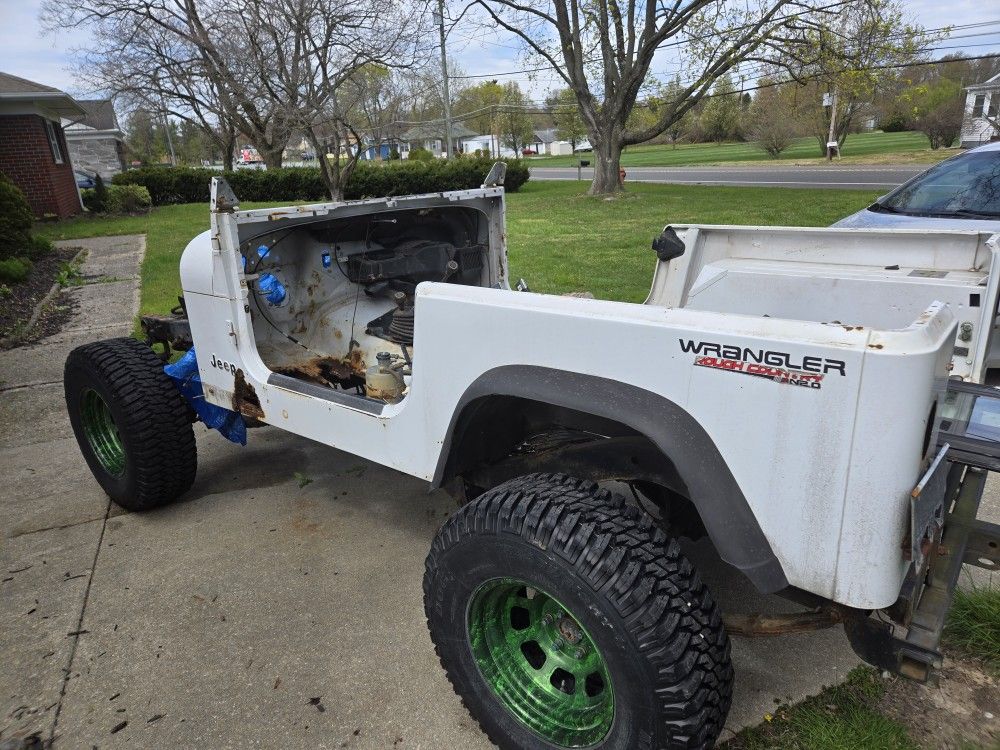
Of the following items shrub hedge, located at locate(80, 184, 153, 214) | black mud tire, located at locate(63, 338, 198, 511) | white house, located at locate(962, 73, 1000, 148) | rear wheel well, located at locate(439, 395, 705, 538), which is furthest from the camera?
white house, located at locate(962, 73, 1000, 148)

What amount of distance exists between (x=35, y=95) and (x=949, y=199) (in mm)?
19665

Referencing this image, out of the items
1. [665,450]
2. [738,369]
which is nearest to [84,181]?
[665,450]

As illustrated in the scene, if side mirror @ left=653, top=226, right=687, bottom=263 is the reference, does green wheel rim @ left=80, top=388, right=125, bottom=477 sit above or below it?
below

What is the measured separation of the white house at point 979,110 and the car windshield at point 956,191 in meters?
41.0

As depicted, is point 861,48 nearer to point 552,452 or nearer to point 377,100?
point 377,100

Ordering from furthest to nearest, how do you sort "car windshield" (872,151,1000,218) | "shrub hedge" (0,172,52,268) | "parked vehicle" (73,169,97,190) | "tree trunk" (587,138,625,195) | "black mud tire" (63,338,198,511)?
"parked vehicle" (73,169,97,190) < "tree trunk" (587,138,625,195) < "shrub hedge" (0,172,52,268) < "car windshield" (872,151,1000,218) < "black mud tire" (63,338,198,511)

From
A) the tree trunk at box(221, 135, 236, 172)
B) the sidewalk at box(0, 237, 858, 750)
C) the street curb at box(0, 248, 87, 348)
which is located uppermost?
the tree trunk at box(221, 135, 236, 172)

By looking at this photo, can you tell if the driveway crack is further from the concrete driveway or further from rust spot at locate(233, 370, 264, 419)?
rust spot at locate(233, 370, 264, 419)

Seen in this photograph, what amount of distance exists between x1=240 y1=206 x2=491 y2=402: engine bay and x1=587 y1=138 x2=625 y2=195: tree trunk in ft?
55.0

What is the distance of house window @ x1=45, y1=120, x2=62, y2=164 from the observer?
19053mm

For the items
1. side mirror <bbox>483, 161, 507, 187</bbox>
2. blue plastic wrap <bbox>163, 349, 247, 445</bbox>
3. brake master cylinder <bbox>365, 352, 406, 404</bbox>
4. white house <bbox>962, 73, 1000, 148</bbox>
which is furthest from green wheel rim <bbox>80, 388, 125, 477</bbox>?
white house <bbox>962, 73, 1000, 148</bbox>

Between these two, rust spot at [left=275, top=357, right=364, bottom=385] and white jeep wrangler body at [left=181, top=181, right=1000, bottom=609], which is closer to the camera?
white jeep wrangler body at [left=181, top=181, right=1000, bottom=609]

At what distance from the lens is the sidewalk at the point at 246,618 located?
7.85 feet

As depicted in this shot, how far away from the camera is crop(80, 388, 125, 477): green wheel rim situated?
3.90 metres
